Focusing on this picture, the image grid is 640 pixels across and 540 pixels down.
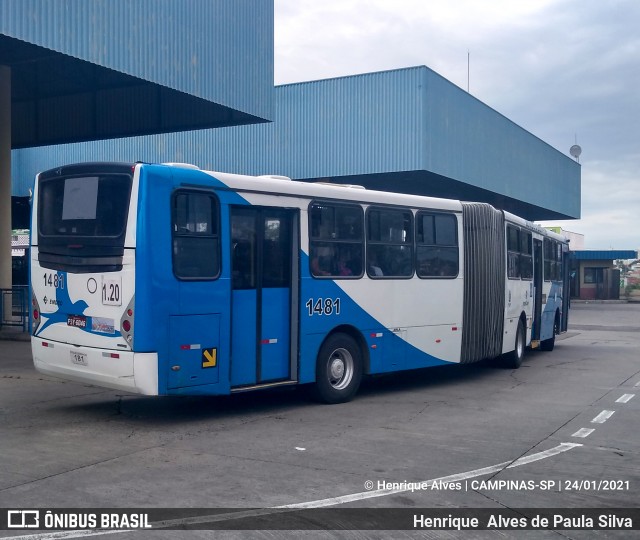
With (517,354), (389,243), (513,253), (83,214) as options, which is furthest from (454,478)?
(517,354)

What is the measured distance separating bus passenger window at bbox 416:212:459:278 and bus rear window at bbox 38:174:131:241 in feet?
18.3

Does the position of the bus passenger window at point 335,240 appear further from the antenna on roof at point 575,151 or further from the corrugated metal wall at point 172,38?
the antenna on roof at point 575,151

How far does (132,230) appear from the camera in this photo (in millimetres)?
9469

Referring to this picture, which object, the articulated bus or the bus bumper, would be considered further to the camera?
the articulated bus

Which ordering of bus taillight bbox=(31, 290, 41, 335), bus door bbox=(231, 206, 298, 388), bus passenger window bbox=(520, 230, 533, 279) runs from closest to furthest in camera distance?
1. bus door bbox=(231, 206, 298, 388)
2. bus taillight bbox=(31, 290, 41, 335)
3. bus passenger window bbox=(520, 230, 533, 279)

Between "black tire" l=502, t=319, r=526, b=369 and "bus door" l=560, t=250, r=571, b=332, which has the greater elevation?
"bus door" l=560, t=250, r=571, b=332

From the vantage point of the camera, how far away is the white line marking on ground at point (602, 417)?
36.1 ft

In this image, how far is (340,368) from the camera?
12.1m

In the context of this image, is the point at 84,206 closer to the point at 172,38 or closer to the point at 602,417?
the point at 602,417

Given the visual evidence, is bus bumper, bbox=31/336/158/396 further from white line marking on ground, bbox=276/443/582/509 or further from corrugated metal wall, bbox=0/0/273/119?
corrugated metal wall, bbox=0/0/273/119

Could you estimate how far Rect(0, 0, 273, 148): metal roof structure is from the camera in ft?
53.4

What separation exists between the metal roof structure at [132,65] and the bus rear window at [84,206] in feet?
19.1

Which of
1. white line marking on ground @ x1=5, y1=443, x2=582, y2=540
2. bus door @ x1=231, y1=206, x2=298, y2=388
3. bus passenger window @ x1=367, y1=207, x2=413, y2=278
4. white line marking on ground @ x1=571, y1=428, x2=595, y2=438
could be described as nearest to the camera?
white line marking on ground @ x1=5, y1=443, x2=582, y2=540

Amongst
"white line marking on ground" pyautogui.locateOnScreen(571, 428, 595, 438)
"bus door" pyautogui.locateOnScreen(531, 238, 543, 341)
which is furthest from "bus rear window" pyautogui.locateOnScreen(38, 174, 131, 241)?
"bus door" pyautogui.locateOnScreen(531, 238, 543, 341)
